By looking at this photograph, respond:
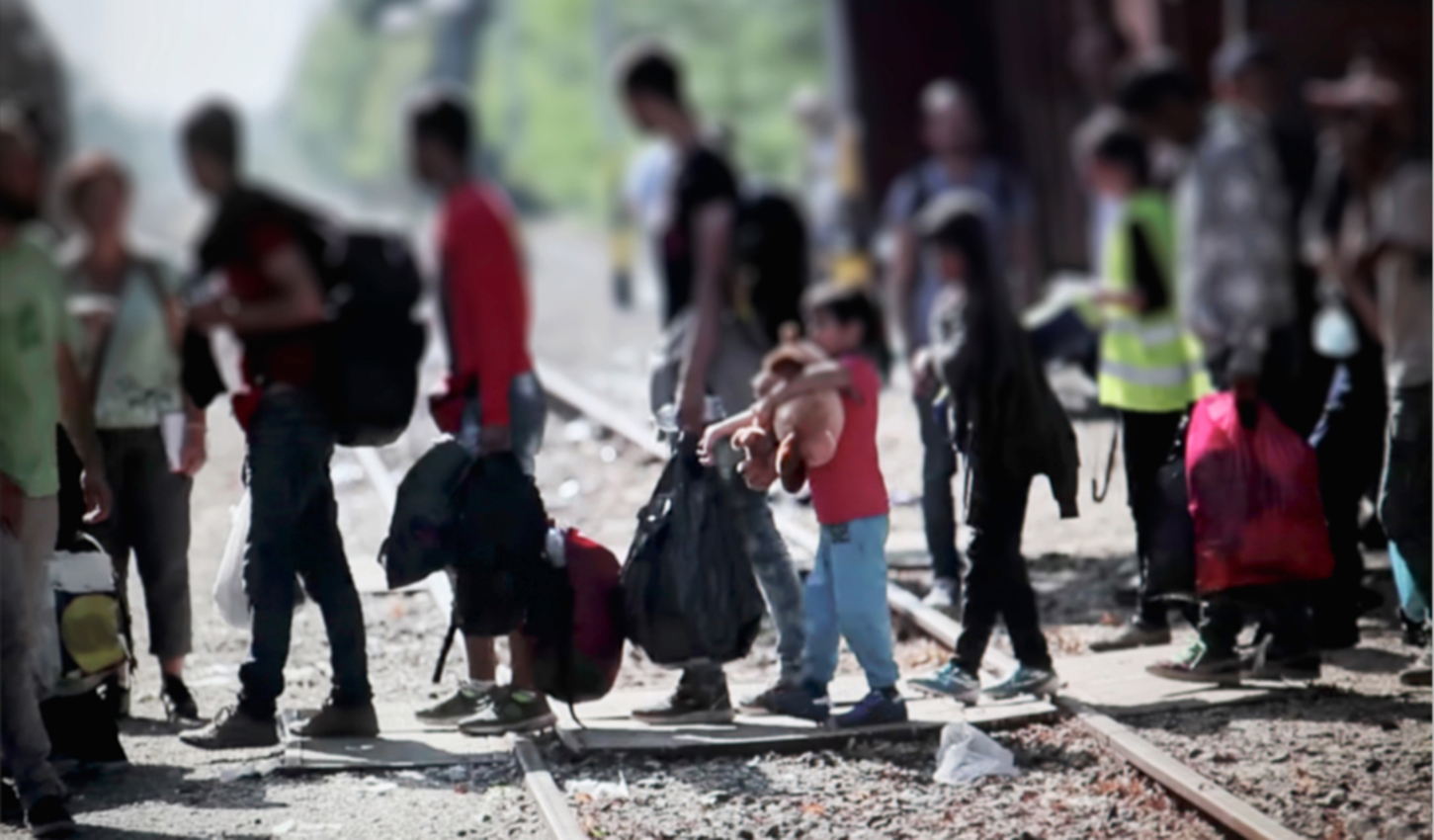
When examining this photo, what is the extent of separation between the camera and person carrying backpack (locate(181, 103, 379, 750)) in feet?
20.5

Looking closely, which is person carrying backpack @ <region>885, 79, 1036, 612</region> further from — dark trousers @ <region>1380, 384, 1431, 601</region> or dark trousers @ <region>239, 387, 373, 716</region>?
dark trousers @ <region>239, 387, 373, 716</region>

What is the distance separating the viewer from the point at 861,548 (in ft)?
22.8

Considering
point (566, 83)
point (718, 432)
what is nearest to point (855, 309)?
point (718, 432)

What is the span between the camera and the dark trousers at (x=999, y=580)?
7188mm

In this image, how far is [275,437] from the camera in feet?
22.0

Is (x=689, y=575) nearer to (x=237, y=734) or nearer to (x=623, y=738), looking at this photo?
(x=623, y=738)

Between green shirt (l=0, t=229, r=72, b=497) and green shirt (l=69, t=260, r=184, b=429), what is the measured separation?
29 cm

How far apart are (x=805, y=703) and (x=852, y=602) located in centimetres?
41

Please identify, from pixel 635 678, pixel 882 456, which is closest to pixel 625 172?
pixel 882 456

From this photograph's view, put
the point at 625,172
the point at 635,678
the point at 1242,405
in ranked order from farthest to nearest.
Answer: the point at 625,172 → the point at 635,678 → the point at 1242,405

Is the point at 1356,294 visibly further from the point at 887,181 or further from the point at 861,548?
the point at 887,181

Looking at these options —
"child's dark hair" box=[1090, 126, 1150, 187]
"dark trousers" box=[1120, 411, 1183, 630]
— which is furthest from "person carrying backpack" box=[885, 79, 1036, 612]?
"dark trousers" box=[1120, 411, 1183, 630]

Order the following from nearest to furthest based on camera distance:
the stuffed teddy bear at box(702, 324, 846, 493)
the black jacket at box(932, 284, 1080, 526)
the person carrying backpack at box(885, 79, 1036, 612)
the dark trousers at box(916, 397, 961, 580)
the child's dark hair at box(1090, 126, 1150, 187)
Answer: the stuffed teddy bear at box(702, 324, 846, 493)
the black jacket at box(932, 284, 1080, 526)
the child's dark hair at box(1090, 126, 1150, 187)
the dark trousers at box(916, 397, 961, 580)
the person carrying backpack at box(885, 79, 1036, 612)

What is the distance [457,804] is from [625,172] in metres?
24.3
